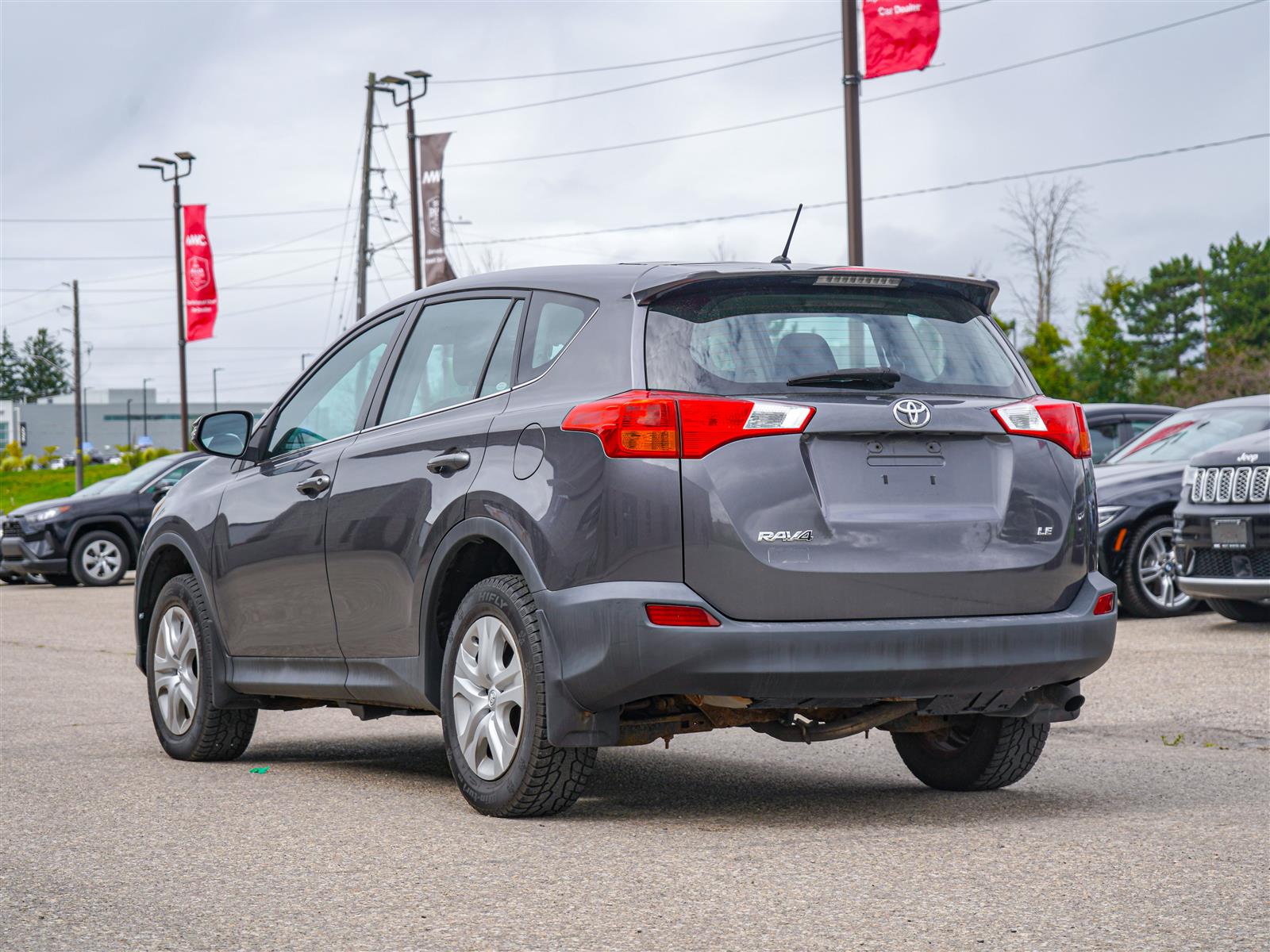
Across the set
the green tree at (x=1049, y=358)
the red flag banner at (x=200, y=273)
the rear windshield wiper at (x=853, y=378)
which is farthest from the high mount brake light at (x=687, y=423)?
the green tree at (x=1049, y=358)

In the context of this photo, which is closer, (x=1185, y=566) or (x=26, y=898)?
(x=26, y=898)

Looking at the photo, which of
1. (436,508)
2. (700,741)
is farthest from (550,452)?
(700,741)

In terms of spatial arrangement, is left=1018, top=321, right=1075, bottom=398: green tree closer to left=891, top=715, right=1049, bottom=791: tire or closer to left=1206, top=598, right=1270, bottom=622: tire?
left=1206, top=598, right=1270, bottom=622: tire

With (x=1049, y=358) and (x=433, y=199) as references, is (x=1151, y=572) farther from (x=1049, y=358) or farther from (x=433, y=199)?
(x=1049, y=358)

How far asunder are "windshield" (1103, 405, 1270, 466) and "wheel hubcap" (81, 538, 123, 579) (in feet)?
43.6

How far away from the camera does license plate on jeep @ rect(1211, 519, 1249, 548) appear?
37.0ft

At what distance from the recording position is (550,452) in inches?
205

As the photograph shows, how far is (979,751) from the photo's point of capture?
603 centimetres

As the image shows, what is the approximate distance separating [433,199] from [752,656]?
1128 inches

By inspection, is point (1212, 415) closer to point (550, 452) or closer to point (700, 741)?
point (700, 741)

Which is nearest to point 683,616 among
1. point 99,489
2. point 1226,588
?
point 1226,588

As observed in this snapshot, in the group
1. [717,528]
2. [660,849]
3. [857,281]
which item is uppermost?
[857,281]

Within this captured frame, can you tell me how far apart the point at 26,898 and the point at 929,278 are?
3.30 m

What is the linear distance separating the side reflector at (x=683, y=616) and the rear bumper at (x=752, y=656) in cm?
2
